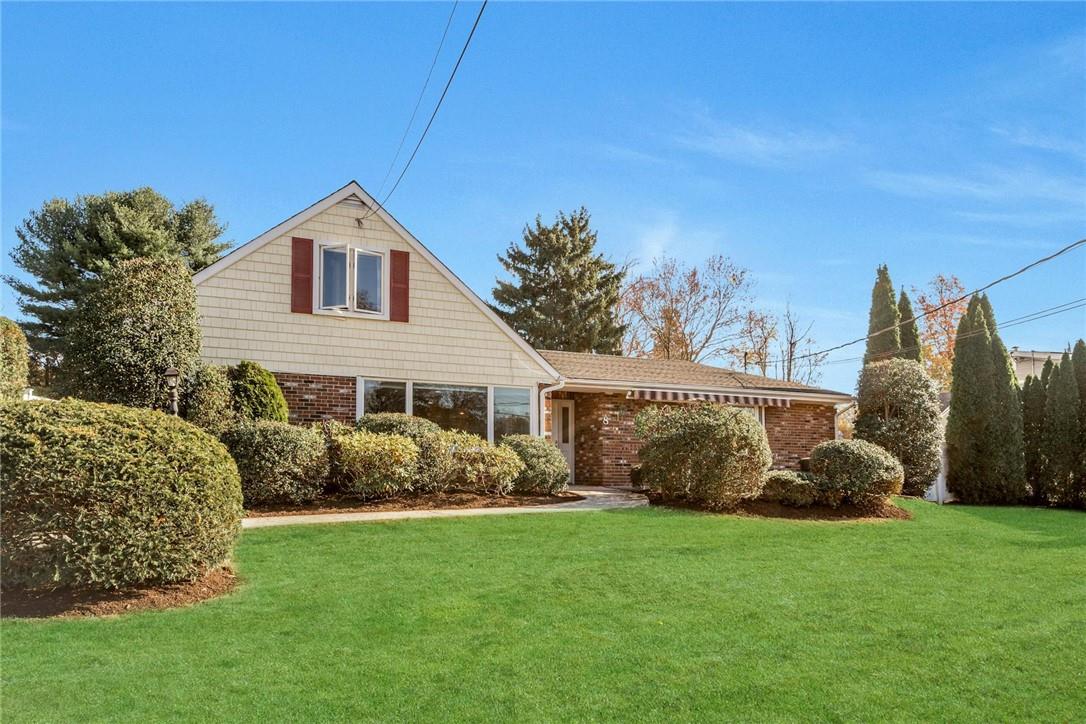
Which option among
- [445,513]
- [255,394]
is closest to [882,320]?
[445,513]

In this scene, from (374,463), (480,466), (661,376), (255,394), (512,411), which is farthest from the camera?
(661,376)

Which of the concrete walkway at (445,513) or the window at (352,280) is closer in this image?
the concrete walkway at (445,513)

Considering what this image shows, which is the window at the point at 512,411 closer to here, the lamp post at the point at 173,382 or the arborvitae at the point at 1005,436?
the lamp post at the point at 173,382

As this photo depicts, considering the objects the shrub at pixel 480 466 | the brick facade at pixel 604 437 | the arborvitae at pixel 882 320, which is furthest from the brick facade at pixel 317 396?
the arborvitae at pixel 882 320

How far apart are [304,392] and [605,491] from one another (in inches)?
281

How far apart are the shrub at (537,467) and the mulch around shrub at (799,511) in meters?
1.89

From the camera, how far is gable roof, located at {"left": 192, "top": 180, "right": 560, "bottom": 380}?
17156 millimetres

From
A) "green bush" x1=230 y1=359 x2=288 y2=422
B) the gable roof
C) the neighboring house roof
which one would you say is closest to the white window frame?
the gable roof

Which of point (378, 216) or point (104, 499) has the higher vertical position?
point (378, 216)

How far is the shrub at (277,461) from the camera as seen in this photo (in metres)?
13.9

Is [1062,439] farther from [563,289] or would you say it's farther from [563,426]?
[563,289]

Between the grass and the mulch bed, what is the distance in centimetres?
239

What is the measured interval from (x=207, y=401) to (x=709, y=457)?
9.22m

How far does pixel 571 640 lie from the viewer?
7.38 metres
